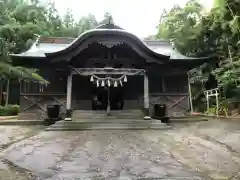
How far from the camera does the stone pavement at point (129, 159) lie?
11.9 feet

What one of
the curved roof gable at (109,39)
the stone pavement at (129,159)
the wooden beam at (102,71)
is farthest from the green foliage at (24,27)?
the stone pavement at (129,159)

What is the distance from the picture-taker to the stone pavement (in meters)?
3.64

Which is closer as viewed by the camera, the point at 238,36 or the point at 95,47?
the point at 95,47

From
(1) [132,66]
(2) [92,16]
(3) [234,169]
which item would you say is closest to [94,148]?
(3) [234,169]

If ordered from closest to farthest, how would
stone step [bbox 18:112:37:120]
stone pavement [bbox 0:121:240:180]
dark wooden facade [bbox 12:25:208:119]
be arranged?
stone pavement [bbox 0:121:240:180] → dark wooden facade [bbox 12:25:208:119] → stone step [bbox 18:112:37:120]

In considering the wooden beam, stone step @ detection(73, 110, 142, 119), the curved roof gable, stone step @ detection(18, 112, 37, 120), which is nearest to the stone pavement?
stone step @ detection(73, 110, 142, 119)

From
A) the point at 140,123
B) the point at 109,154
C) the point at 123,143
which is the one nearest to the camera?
the point at 109,154

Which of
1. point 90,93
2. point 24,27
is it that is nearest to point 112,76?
point 90,93

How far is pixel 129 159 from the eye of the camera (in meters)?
4.58

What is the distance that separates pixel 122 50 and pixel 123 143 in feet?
25.5

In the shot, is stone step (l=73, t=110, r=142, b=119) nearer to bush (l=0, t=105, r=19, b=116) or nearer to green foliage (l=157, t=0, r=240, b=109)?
green foliage (l=157, t=0, r=240, b=109)

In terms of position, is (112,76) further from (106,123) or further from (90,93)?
(106,123)

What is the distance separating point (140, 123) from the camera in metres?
10.0

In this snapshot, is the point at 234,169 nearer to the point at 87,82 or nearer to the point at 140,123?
the point at 140,123
